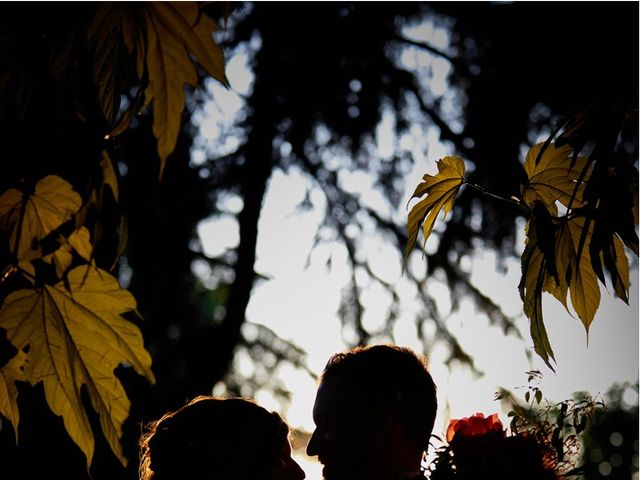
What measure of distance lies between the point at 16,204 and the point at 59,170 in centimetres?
6

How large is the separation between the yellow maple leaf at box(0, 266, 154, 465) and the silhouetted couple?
97cm

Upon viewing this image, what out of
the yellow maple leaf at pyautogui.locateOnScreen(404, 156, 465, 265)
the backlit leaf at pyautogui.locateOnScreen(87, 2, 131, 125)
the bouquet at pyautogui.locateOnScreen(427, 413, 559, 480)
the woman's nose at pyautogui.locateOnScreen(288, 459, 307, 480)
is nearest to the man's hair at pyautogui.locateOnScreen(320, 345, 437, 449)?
the woman's nose at pyautogui.locateOnScreen(288, 459, 307, 480)

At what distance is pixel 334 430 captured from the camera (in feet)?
4.83

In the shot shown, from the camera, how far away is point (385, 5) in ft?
14.3

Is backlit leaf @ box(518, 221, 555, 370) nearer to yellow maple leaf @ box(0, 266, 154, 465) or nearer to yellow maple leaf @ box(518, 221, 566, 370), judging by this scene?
yellow maple leaf @ box(518, 221, 566, 370)

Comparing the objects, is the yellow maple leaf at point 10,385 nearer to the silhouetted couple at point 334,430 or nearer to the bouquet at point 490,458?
the bouquet at point 490,458

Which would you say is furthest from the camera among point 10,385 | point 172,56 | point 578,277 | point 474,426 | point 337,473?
point 337,473

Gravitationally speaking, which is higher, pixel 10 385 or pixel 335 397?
pixel 335 397

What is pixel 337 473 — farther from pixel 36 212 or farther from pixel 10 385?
pixel 36 212

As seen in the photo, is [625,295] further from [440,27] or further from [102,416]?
[440,27]

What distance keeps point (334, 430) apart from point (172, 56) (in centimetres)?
119

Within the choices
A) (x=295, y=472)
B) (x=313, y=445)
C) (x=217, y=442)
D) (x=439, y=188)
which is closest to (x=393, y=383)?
(x=313, y=445)

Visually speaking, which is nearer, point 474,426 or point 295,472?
point 474,426

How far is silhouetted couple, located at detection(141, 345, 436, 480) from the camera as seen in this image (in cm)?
143
